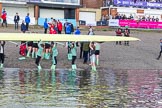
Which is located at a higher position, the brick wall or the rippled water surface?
the brick wall

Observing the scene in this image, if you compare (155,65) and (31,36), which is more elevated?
(31,36)

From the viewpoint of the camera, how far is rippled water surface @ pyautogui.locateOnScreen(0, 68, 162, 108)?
13617 millimetres

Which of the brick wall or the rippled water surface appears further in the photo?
the brick wall

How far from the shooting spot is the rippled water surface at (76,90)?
44.7 feet

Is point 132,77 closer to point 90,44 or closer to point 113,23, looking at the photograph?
point 90,44

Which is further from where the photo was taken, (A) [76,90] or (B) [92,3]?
(B) [92,3]

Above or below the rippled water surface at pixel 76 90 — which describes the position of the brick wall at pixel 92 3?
above

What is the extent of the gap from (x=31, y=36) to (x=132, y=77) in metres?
6.54

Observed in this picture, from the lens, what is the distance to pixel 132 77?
Answer: 22.5 meters

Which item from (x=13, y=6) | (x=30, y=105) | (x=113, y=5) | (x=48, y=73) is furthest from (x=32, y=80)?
(x=113, y=5)

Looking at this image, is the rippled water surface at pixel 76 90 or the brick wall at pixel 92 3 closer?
the rippled water surface at pixel 76 90

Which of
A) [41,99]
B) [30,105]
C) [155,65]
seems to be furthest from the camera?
[155,65]

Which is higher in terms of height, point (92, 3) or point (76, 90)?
point (92, 3)

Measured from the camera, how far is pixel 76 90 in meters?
16.6
